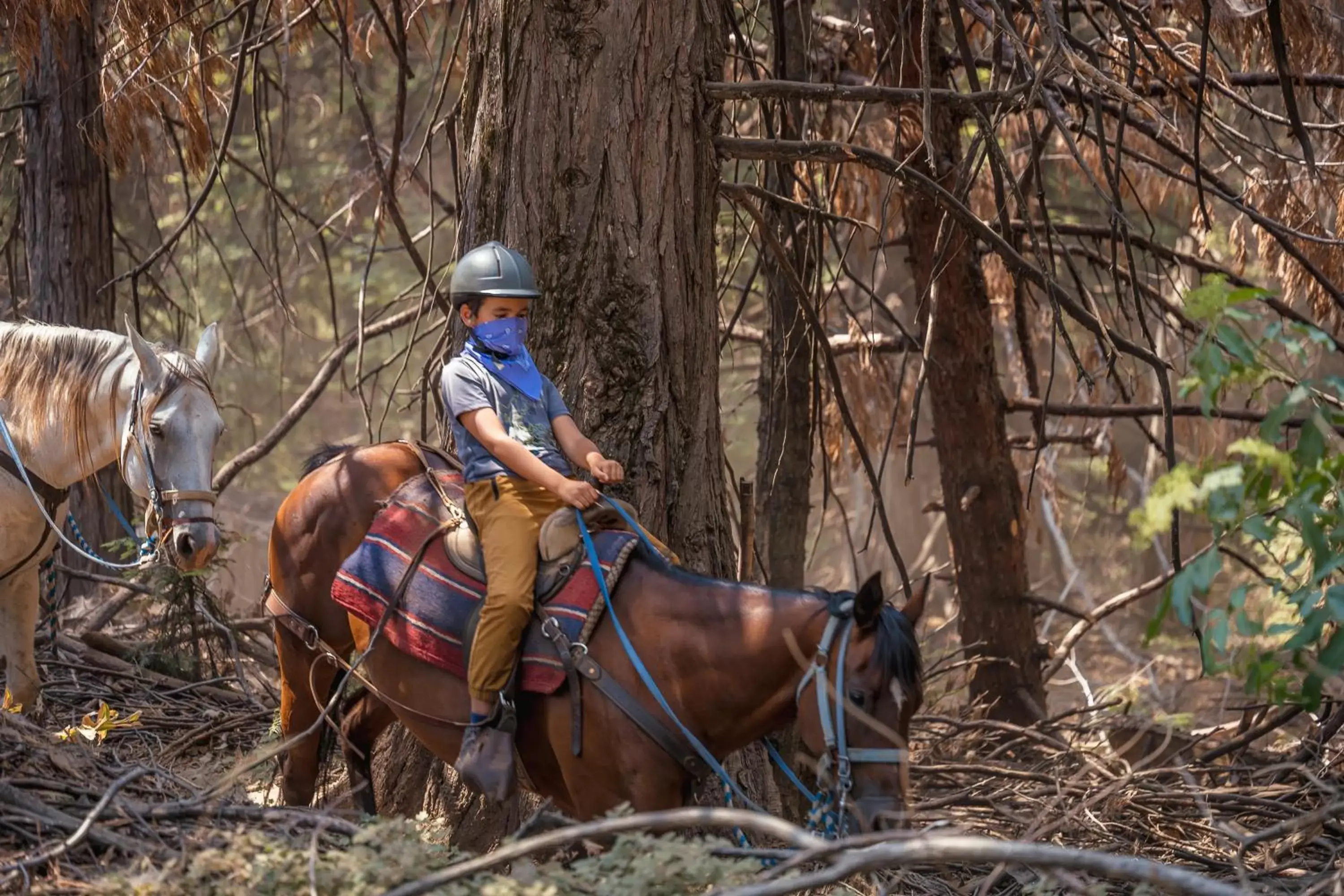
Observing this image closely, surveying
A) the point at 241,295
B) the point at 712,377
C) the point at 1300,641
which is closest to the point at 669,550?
the point at 712,377

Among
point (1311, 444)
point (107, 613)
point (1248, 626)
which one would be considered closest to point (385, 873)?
point (1248, 626)

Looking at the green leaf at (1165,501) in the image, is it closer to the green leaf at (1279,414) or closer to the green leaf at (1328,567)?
the green leaf at (1279,414)

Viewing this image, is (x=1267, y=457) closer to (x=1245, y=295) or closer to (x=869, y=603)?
(x=1245, y=295)

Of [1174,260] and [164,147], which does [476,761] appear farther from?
[164,147]

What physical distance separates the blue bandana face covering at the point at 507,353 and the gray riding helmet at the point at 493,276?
0.11 metres

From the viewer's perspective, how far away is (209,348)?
240 inches

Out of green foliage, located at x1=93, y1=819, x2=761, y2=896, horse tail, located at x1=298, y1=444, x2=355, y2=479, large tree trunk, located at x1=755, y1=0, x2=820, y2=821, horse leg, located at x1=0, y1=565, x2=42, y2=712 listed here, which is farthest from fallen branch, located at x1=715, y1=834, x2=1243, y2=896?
large tree trunk, located at x1=755, y1=0, x2=820, y2=821

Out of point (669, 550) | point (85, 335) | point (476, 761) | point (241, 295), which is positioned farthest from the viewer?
point (241, 295)

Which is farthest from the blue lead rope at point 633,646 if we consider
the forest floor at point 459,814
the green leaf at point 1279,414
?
the green leaf at point 1279,414

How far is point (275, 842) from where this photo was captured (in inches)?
125

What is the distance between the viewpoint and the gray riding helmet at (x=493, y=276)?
4414 mm

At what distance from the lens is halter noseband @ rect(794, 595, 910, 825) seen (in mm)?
3666

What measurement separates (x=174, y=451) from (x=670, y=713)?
8.49 ft

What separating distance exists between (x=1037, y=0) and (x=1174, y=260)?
6.59 feet
